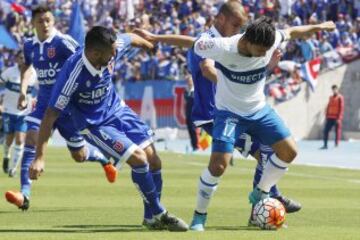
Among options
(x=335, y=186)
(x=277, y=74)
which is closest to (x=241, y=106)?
(x=335, y=186)

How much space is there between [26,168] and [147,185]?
12.2 ft

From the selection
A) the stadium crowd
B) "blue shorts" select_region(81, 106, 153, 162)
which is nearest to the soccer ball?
"blue shorts" select_region(81, 106, 153, 162)

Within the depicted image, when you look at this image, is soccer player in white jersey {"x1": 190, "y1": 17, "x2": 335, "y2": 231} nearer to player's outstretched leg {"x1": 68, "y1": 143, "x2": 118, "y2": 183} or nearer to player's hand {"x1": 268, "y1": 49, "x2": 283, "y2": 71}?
player's hand {"x1": 268, "y1": 49, "x2": 283, "y2": 71}

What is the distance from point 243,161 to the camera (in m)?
28.2

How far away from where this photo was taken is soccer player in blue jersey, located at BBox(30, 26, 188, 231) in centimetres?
1155

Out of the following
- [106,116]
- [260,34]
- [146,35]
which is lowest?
[106,116]

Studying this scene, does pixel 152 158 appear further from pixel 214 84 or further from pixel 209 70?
pixel 214 84

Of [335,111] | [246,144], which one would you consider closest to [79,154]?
[246,144]

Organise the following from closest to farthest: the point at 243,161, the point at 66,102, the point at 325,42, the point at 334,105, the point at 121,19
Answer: the point at 66,102 → the point at 243,161 → the point at 334,105 → the point at 325,42 → the point at 121,19

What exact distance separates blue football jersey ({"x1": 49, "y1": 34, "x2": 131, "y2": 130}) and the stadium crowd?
24938 mm

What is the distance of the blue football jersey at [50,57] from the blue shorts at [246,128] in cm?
342

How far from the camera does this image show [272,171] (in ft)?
40.7

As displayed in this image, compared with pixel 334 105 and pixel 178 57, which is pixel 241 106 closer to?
pixel 334 105

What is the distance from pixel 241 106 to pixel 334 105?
2606 cm
